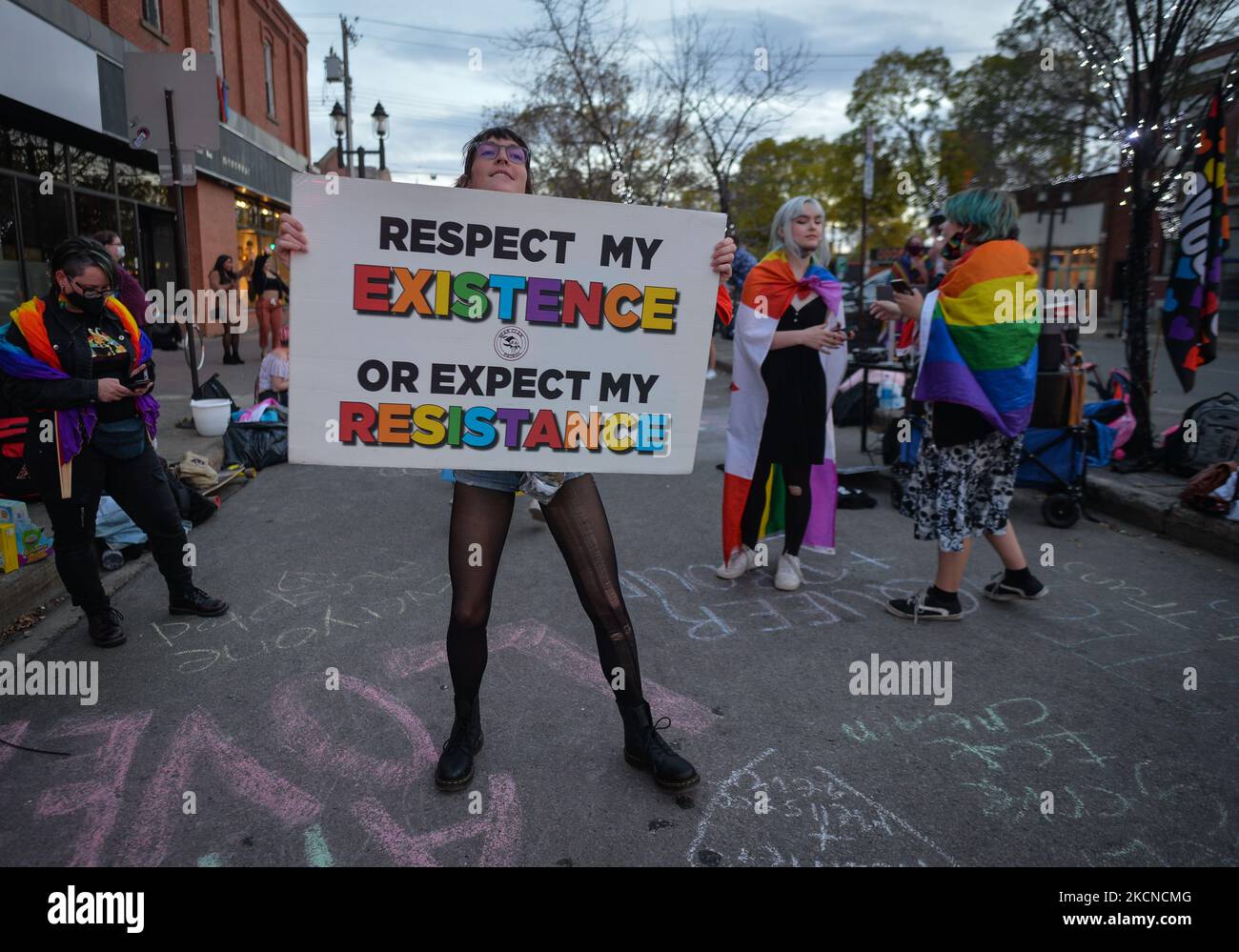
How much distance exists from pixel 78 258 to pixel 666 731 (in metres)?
3.26

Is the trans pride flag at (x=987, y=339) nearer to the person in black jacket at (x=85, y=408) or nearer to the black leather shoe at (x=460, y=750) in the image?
the black leather shoe at (x=460, y=750)

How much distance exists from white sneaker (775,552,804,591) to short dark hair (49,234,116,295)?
3.63 metres

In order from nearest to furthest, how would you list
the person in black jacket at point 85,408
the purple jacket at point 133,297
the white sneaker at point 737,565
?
the person in black jacket at point 85,408 → the white sneaker at point 737,565 → the purple jacket at point 133,297

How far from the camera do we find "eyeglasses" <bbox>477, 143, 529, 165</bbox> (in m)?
2.72

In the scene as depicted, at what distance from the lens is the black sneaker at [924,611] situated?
4.14 m

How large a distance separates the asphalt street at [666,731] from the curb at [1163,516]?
292 millimetres

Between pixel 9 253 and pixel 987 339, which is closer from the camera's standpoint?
pixel 987 339

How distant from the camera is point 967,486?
13.5 ft

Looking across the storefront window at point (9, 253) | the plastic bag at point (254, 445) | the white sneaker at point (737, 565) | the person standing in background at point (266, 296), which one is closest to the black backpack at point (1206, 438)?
the white sneaker at point (737, 565)

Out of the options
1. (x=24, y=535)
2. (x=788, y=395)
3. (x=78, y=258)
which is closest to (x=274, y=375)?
(x=24, y=535)

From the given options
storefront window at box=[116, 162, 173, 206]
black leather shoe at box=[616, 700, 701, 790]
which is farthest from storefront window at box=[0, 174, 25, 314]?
black leather shoe at box=[616, 700, 701, 790]

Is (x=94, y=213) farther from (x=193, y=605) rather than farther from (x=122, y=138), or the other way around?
(x=193, y=605)

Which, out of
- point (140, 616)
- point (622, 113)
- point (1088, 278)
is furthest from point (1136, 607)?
point (1088, 278)

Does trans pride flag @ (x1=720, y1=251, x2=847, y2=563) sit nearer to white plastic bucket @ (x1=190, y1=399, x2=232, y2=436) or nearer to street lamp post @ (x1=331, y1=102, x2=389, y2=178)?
white plastic bucket @ (x1=190, y1=399, x2=232, y2=436)
